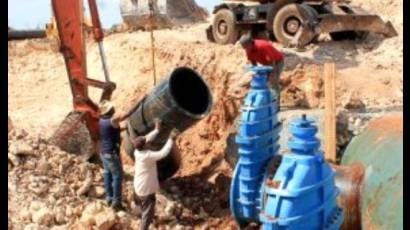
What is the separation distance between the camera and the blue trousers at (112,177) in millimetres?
6973

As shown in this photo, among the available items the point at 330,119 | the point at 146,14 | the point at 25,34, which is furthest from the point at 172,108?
the point at 25,34

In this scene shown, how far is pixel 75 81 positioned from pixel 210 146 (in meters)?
2.27

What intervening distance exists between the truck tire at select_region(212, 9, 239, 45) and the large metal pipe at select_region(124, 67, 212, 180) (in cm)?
696

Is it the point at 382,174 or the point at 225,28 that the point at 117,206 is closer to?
the point at 382,174

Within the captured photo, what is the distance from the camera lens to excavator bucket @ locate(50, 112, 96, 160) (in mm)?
7871

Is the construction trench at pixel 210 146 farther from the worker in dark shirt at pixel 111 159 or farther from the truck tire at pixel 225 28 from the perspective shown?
the truck tire at pixel 225 28

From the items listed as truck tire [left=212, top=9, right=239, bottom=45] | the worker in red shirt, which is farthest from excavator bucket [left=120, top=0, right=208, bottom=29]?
the worker in red shirt

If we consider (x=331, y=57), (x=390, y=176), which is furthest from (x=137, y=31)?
(x=390, y=176)

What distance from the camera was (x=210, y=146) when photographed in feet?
29.8

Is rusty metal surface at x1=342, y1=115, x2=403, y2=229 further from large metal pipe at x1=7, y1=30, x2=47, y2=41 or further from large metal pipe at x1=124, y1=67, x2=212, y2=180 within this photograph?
large metal pipe at x1=7, y1=30, x2=47, y2=41

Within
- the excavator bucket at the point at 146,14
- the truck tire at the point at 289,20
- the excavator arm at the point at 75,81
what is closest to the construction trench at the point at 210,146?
the excavator arm at the point at 75,81

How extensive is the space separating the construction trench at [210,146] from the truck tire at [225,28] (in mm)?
1795

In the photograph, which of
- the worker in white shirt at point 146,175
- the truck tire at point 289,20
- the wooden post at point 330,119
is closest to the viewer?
the worker in white shirt at point 146,175

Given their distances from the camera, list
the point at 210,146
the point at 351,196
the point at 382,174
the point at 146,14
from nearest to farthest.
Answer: the point at 382,174 → the point at 351,196 → the point at 210,146 → the point at 146,14
